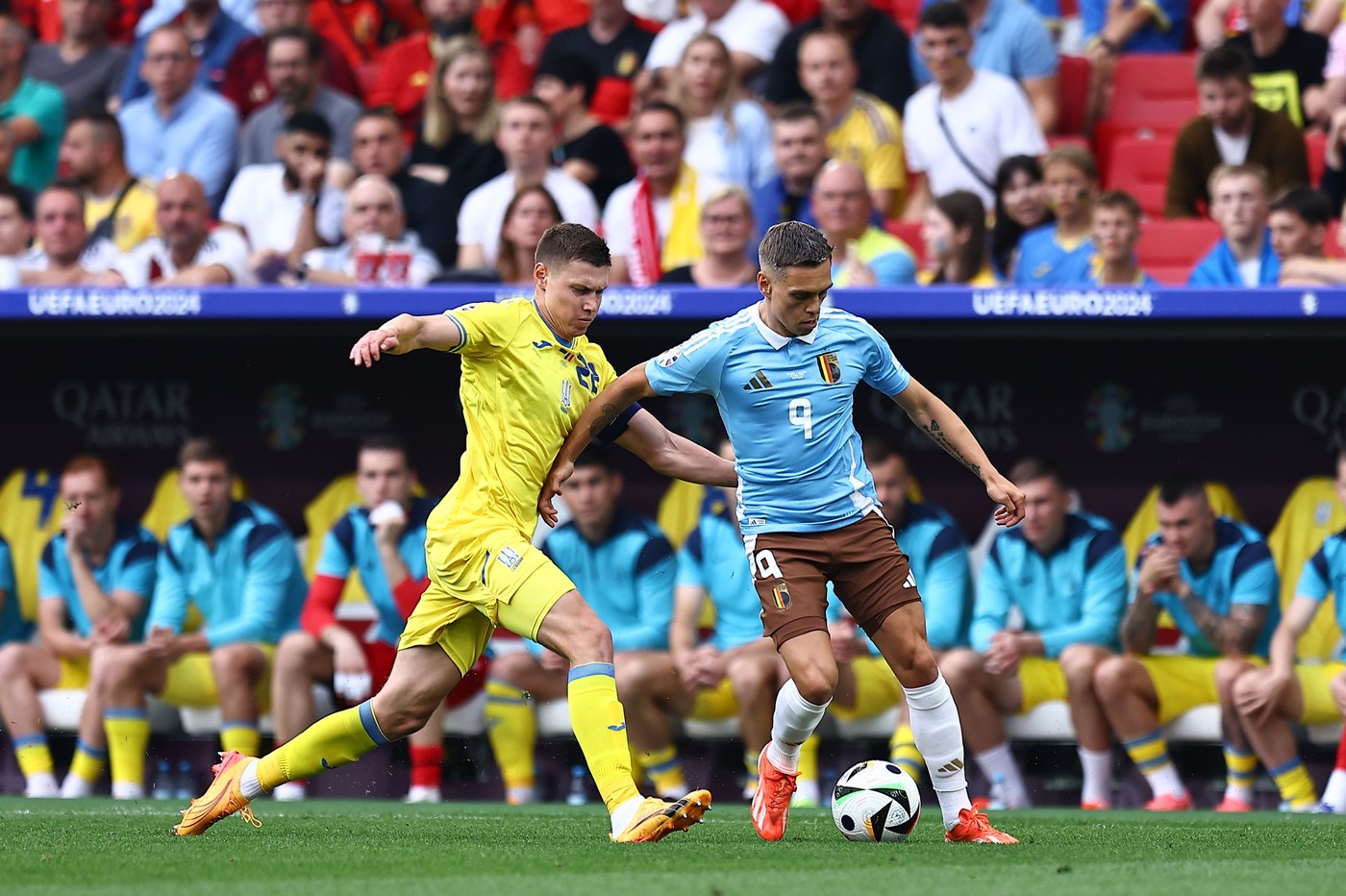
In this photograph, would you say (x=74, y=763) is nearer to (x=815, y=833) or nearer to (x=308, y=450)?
(x=308, y=450)

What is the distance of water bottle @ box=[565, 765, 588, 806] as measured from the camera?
8.39 m

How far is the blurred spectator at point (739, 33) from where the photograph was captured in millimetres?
10008

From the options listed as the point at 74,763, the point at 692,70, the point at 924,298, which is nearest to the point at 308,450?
the point at 74,763

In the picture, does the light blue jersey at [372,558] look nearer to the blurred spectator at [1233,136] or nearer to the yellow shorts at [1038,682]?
the yellow shorts at [1038,682]

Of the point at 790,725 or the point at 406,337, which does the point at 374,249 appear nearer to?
the point at 406,337

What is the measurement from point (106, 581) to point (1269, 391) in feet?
17.1

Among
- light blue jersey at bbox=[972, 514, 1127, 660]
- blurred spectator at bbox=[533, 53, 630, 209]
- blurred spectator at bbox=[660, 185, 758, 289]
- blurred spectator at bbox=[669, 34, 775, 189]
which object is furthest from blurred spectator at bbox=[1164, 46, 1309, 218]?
blurred spectator at bbox=[533, 53, 630, 209]

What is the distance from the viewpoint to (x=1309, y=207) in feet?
25.5

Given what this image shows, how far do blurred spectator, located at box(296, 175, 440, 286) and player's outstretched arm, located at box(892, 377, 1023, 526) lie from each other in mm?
3248

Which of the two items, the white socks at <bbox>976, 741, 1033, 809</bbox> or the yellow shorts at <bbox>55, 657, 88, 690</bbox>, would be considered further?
the yellow shorts at <bbox>55, 657, 88, 690</bbox>

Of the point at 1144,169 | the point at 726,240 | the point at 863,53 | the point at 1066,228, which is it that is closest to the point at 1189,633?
the point at 1066,228

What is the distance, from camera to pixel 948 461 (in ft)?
29.0

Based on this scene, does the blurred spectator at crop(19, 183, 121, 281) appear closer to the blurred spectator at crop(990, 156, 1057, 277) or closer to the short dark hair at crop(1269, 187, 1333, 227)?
the blurred spectator at crop(990, 156, 1057, 277)

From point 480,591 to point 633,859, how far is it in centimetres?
87
